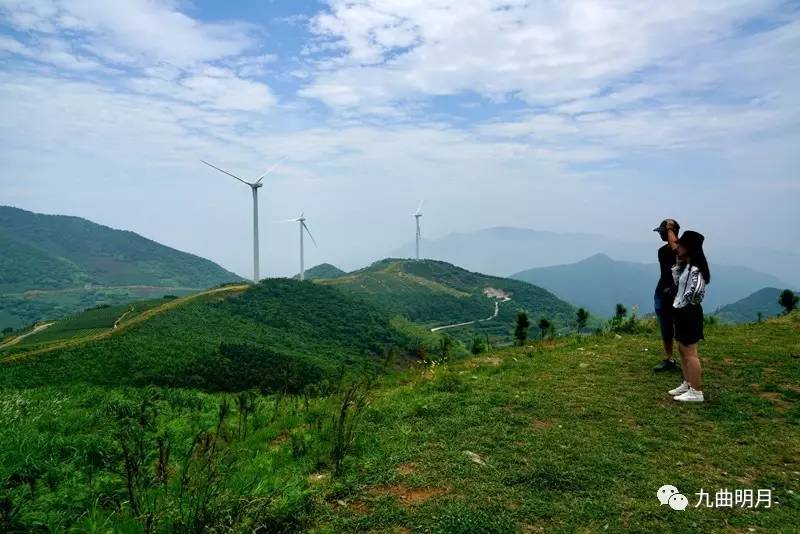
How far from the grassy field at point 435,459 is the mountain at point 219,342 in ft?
7.74

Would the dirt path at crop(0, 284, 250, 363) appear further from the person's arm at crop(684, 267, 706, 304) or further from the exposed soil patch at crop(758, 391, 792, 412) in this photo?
the exposed soil patch at crop(758, 391, 792, 412)

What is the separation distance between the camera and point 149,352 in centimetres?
4550

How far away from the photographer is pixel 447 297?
158 meters

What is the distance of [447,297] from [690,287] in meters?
150

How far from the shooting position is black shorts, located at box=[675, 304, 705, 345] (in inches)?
335

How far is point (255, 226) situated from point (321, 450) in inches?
2802

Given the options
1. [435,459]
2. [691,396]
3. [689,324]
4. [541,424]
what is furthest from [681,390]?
[435,459]

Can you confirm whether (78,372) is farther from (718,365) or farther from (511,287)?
(511,287)

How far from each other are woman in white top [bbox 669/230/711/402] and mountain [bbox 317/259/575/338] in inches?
4598

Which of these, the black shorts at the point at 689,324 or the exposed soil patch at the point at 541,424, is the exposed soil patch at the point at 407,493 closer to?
the exposed soil patch at the point at 541,424

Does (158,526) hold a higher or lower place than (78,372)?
higher

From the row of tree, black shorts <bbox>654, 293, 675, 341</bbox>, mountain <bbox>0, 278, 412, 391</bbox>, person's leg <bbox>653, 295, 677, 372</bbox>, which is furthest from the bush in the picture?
black shorts <bbox>654, 293, 675, 341</bbox>

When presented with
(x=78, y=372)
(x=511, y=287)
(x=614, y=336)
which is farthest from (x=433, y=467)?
(x=511, y=287)

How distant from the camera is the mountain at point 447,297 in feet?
465
